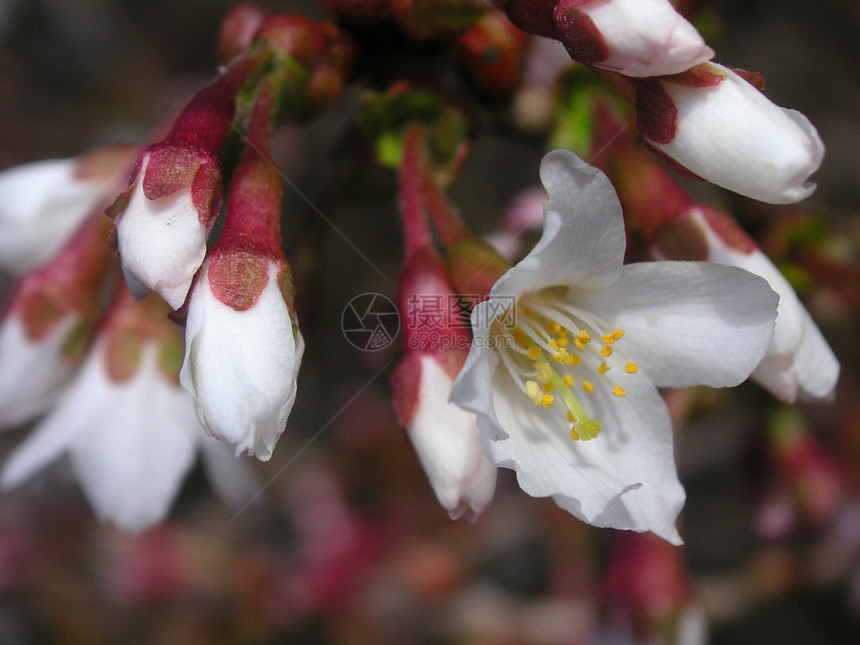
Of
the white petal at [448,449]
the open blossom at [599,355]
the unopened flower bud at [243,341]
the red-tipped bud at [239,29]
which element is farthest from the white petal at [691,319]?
the red-tipped bud at [239,29]

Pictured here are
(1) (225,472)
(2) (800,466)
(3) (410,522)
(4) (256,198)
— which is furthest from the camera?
(3) (410,522)

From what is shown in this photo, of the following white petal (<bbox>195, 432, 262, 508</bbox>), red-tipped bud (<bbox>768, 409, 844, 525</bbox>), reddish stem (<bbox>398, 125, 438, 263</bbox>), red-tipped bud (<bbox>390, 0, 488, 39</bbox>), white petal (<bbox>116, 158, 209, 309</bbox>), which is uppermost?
white petal (<bbox>116, 158, 209, 309</bbox>)

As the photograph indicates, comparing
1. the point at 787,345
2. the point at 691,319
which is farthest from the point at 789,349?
the point at 691,319

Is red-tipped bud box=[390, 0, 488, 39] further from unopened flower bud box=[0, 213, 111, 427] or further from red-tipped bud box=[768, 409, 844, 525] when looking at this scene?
red-tipped bud box=[768, 409, 844, 525]

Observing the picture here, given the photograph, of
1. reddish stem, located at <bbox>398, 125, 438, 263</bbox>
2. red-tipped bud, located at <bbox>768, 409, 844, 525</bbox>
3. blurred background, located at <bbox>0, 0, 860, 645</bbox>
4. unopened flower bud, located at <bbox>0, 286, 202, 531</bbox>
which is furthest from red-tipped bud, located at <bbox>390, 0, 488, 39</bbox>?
red-tipped bud, located at <bbox>768, 409, 844, 525</bbox>

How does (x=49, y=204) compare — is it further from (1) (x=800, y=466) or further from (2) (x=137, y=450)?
(1) (x=800, y=466)

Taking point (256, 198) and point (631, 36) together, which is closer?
point (631, 36)

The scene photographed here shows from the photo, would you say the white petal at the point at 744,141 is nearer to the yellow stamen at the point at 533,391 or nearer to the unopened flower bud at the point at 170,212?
the yellow stamen at the point at 533,391
